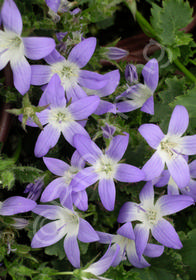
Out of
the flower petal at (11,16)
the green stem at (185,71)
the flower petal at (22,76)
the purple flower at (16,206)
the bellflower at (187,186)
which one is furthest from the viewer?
the green stem at (185,71)

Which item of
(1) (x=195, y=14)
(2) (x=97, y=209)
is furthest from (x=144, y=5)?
(2) (x=97, y=209)

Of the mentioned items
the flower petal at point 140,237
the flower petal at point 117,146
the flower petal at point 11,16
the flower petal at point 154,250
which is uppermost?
the flower petal at point 11,16

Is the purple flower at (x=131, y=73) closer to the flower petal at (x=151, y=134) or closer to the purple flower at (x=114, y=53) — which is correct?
the purple flower at (x=114, y=53)

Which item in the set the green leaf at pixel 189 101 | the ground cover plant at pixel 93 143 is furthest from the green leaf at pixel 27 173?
the green leaf at pixel 189 101

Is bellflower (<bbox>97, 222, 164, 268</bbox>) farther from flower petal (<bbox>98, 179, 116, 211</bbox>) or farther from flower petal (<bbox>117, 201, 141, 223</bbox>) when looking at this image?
flower petal (<bbox>98, 179, 116, 211</bbox>)

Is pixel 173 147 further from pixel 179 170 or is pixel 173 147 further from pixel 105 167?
pixel 105 167

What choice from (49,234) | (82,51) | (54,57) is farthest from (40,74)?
(49,234)
